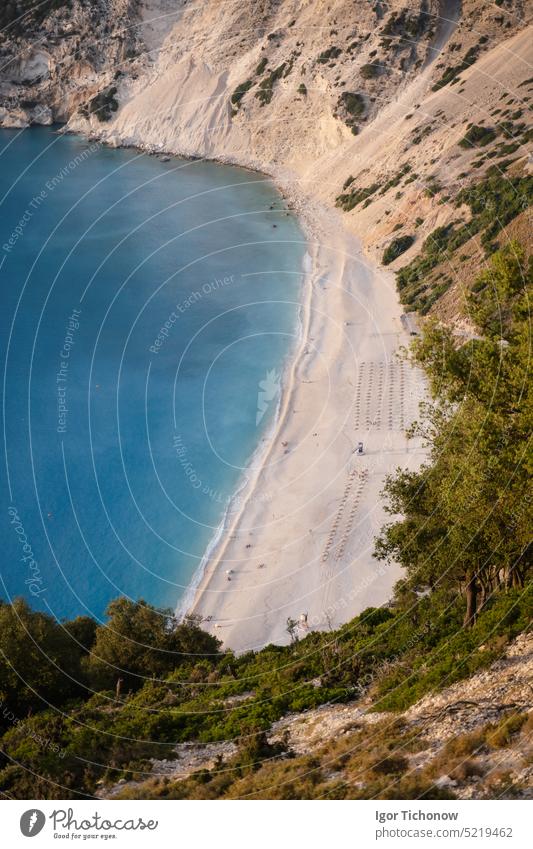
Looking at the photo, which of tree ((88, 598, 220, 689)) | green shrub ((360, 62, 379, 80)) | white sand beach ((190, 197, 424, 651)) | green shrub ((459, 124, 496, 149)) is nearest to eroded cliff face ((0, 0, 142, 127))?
green shrub ((360, 62, 379, 80))

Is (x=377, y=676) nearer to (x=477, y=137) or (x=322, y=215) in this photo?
(x=477, y=137)

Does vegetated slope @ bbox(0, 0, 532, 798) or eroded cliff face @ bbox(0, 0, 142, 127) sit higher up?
eroded cliff face @ bbox(0, 0, 142, 127)

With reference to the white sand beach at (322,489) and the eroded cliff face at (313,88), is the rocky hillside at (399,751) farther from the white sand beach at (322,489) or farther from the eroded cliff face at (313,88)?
the eroded cliff face at (313,88)

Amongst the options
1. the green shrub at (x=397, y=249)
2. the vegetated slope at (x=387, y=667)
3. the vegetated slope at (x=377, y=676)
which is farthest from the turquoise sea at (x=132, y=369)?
the vegetated slope at (x=377, y=676)

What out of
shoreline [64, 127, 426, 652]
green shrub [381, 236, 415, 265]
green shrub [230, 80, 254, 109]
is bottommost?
shoreline [64, 127, 426, 652]

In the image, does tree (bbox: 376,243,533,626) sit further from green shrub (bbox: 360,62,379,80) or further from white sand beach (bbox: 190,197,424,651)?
green shrub (bbox: 360,62,379,80)

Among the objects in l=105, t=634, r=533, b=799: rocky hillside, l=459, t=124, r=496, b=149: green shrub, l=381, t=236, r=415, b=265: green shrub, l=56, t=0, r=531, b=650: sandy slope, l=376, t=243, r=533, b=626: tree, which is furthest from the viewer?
l=459, t=124, r=496, b=149: green shrub

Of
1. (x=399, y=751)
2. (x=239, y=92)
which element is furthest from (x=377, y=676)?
(x=239, y=92)
